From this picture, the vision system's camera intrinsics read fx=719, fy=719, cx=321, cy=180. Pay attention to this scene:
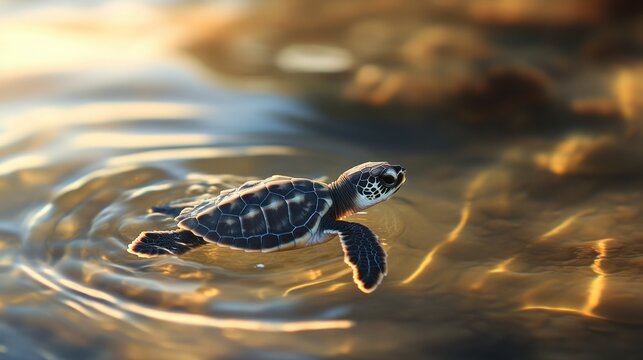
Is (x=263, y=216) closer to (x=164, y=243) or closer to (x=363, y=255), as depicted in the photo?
(x=164, y=243)

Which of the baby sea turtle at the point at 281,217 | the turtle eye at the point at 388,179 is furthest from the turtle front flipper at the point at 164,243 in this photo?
the turtle eye at the point at 388,179

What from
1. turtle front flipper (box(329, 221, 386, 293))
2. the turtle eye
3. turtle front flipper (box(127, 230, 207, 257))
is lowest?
turtle front flipper (box(329, 221, 386, 293))

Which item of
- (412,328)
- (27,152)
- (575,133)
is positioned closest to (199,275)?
(412,328)

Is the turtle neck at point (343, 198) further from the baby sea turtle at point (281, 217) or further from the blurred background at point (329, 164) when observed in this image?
the blurred background at point (329, 164)

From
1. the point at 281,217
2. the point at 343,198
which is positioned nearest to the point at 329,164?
the point at 343,198

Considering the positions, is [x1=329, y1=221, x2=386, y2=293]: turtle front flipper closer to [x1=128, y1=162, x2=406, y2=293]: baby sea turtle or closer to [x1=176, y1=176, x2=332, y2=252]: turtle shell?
[x1=128, y1=162, x2=406, y2=293]: baby sea turtle

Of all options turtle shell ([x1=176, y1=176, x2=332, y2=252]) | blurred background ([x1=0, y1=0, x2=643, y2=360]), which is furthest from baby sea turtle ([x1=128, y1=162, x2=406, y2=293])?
blurred background ([x1=0, y1=0, x2=643, y2=360])
